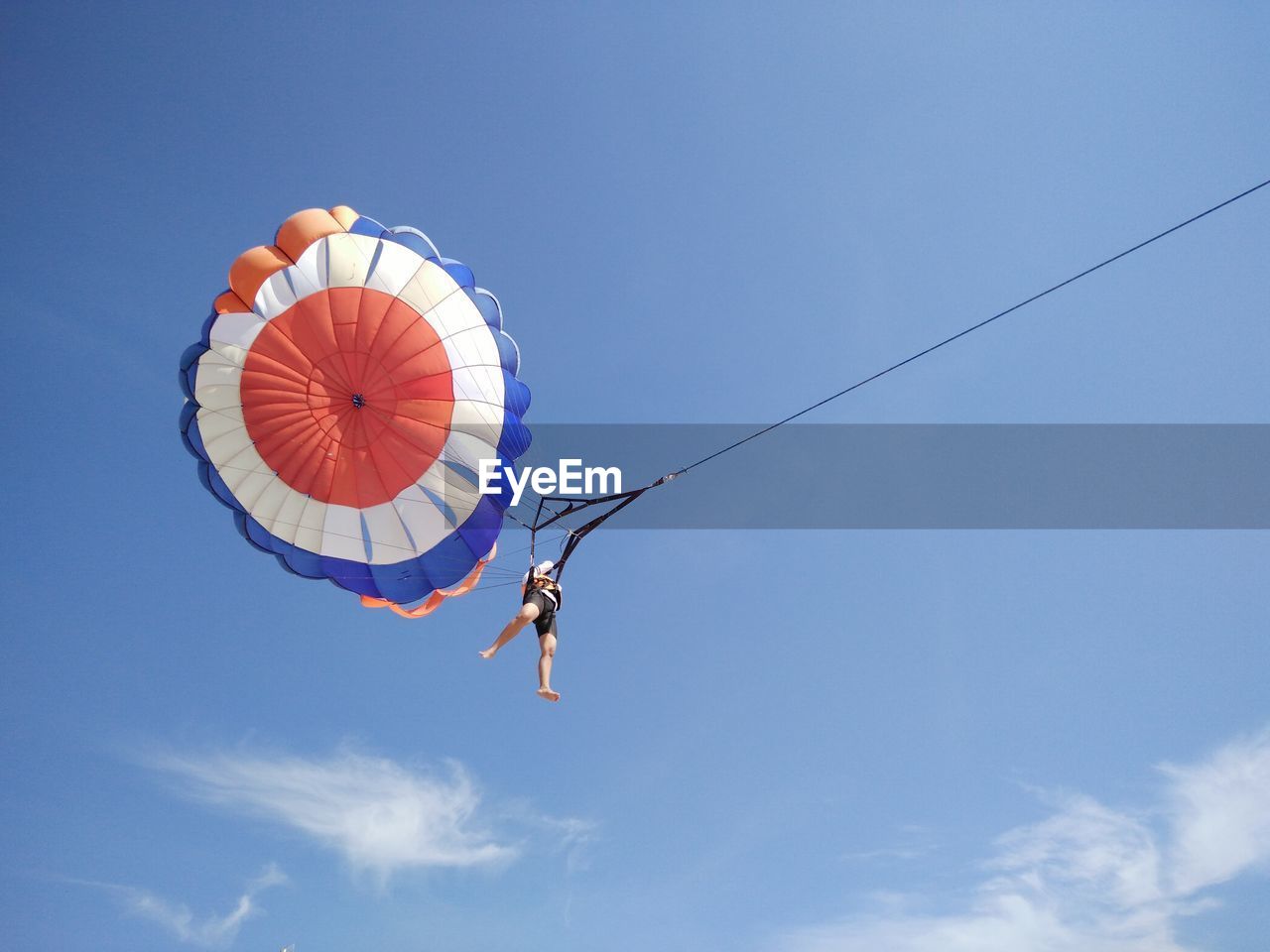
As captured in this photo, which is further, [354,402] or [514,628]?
[354,402]

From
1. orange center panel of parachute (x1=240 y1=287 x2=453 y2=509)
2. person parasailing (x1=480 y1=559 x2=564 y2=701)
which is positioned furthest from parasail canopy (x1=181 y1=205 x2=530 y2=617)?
person parasailing (x1=480 y1=559 x2=564 y2=701)

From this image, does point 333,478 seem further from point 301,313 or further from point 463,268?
point 463,268

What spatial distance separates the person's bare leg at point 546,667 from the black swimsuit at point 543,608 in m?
0.07

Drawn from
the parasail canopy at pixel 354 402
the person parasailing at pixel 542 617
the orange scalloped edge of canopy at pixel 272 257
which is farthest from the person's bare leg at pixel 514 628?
the orange scalloped edge of canopy at pixel 272 257

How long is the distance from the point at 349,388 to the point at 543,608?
3.61 m

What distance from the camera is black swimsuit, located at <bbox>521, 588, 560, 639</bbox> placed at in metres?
8.77

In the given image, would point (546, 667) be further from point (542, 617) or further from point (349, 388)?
point (349, 388)

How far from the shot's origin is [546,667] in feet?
27.9

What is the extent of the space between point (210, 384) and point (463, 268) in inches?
131

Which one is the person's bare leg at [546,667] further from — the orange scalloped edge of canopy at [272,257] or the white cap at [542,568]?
the orange scalloped edge of canopy at [272,257]

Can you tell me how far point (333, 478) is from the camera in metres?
10.5

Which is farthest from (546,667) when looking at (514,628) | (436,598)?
(436,598)

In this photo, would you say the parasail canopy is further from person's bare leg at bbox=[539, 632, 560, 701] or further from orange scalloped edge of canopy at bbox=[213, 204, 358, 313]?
person's bare leg at bbox=[539, 632, 560, 701]

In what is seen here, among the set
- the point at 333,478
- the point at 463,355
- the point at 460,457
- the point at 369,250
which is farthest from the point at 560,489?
the point at 369,250
